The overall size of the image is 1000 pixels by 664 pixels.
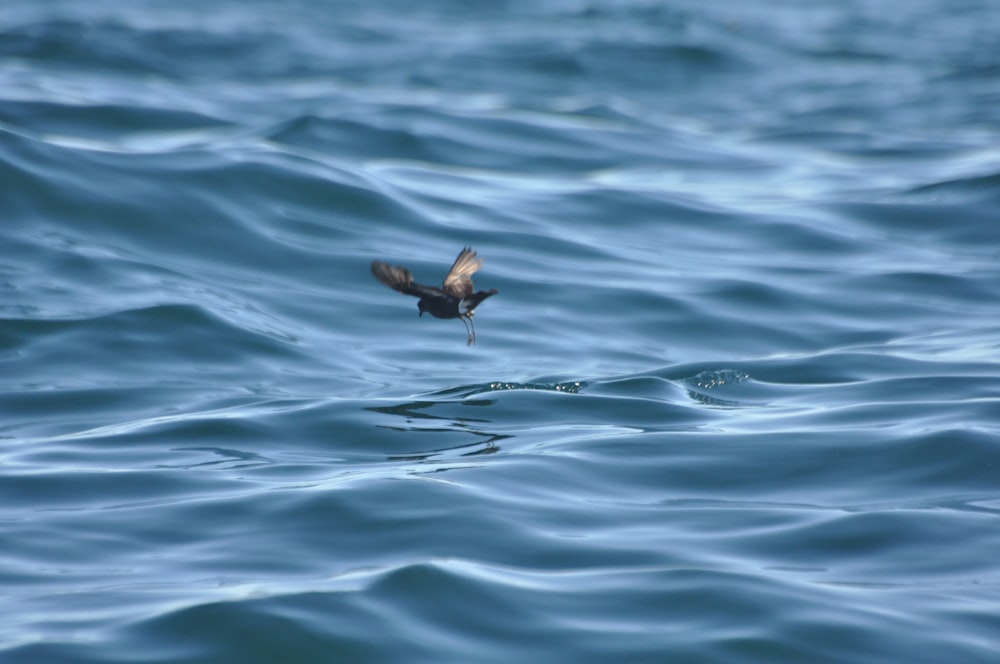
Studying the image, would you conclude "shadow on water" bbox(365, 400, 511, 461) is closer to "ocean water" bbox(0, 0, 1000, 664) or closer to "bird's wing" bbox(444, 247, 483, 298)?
"ocean water" bbox(0, 0, 1000, 664)

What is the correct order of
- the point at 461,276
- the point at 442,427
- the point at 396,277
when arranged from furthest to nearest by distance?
the point at 442,427
the point at 461,276
the point at 396,277

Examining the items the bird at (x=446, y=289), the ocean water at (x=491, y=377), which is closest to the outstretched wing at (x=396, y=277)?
the bird at (x=446, y=289)

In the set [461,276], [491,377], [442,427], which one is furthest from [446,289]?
[491,377]

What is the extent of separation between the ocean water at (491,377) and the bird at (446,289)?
2.47 feet

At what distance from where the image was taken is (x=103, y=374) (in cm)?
795

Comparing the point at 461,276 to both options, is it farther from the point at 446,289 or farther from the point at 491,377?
the point at 491,377

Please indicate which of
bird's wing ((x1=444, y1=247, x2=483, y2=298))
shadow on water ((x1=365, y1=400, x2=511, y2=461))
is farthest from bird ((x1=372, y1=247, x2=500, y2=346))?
shadow on water ((x1=365, y1=400, x2=511, y2=461))

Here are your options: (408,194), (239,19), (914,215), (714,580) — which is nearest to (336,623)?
(714,580)

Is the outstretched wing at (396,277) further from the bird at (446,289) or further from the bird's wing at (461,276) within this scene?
the bird's wing at (461,276)

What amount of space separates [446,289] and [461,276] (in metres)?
0.35

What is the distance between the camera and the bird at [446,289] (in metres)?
5.55

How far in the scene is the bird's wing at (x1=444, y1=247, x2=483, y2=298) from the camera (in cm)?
600

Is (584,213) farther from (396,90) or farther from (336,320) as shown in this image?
(396,90)

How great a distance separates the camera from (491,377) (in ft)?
26.5
